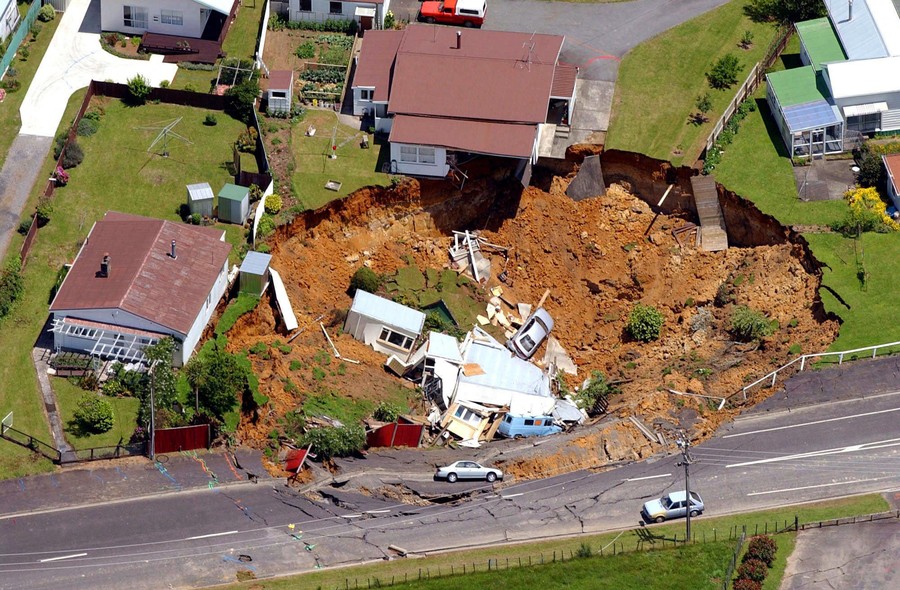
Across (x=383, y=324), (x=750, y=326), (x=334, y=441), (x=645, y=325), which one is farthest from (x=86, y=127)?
(x=750, y=326)

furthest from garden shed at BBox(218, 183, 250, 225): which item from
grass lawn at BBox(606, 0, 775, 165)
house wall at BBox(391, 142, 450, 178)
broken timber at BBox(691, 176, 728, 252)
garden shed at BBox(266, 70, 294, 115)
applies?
broken timber at BBox(691, 176, 728, 252)

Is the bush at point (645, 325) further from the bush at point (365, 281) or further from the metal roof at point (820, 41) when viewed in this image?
the metal roof at point (820, 41)

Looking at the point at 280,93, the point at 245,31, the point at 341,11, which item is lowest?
the point at 280,93

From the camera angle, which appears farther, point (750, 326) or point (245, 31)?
point (245, 31)

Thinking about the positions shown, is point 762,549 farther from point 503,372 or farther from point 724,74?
point 724,74

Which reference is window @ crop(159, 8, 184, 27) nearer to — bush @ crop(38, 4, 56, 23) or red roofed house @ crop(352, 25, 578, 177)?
bush @ crop(38, 4, 56, 23)

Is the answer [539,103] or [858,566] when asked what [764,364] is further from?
[539,103]

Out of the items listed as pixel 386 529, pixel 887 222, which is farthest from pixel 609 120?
pixel 386 529

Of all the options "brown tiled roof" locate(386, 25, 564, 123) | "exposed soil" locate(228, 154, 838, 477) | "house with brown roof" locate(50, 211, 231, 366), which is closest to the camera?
"house with brown roof" locate(50, 211, 231, 366)

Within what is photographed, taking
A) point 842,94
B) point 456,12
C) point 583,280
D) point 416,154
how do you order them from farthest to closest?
point 456,12 → point 842,94 → point 583,280 → point 416,154
